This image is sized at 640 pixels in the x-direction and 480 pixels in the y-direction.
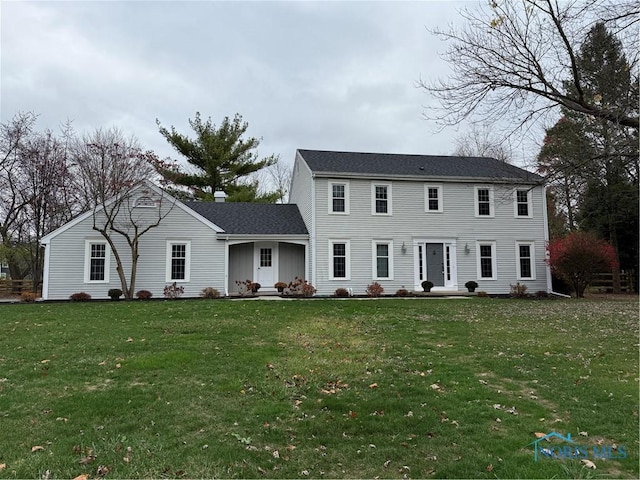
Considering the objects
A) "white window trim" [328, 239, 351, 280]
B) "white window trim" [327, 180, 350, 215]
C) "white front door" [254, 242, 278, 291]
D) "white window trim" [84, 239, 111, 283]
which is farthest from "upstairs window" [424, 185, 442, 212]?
"white window trim" [84, 239, 111, 283]

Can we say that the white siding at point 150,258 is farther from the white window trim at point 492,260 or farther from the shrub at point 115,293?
the white window trim at point 492,260

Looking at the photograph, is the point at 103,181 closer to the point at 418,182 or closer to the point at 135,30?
the point at 135,30

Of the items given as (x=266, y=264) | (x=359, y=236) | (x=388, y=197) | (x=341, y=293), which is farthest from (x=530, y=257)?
(x=266, y=264)

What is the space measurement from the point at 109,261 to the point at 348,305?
10.6m

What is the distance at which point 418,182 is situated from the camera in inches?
819

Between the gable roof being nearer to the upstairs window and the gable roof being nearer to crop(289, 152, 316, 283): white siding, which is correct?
crop(289, 152, 316, 283): white siding

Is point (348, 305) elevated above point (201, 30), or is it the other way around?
point (201, 30)

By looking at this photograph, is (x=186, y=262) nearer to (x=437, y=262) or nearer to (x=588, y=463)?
(x=437, y=262)

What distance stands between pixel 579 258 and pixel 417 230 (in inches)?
270

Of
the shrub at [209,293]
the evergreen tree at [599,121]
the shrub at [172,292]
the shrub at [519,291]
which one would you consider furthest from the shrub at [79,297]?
the shrub at [519,291]

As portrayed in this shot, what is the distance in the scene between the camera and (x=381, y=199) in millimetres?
20484

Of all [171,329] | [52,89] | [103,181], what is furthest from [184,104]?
[171,329]

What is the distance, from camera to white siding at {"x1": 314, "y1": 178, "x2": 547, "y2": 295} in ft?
65.3

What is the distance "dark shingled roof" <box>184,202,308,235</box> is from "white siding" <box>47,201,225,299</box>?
1344 mm
